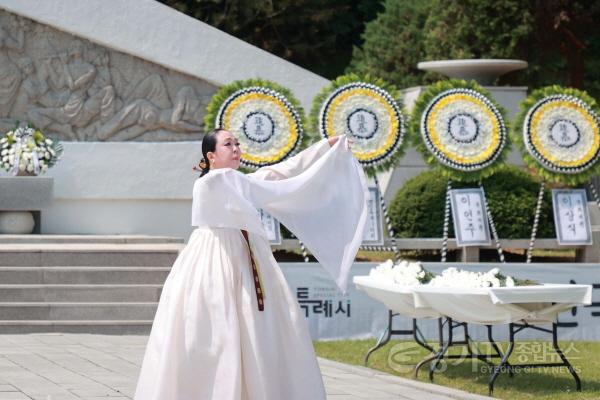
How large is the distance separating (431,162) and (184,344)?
8.25 m

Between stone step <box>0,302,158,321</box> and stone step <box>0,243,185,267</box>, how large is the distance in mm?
918

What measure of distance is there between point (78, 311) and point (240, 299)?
7001 millimetres

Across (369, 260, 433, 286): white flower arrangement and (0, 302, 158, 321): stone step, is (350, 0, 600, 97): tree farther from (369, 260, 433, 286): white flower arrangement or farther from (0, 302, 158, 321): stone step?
(369, 260, 433, 286): white flower arrangement

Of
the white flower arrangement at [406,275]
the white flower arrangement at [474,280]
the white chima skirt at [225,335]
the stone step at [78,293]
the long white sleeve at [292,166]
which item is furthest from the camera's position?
the stone step at [78,293]

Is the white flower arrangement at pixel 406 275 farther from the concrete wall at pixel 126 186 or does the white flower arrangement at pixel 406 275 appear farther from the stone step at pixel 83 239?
the concrete wall at pixel 126 186

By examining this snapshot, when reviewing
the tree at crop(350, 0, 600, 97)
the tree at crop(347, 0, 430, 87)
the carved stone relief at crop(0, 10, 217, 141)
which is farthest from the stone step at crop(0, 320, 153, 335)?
the tree at crop(347, 0, 430, 87)

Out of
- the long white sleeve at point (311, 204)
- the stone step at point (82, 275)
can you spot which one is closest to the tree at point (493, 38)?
the stone step at point (82, 275)

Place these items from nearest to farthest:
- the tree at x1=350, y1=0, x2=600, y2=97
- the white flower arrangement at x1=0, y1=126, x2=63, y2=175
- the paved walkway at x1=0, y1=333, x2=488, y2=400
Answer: the paved walkway at x1=0, y1=333, x2=488, y2=400, the white flower arrangement at x1=0, y1=126, x2=63, y2=175, the tree at x1=350, y1=0, x2=600, y2=97

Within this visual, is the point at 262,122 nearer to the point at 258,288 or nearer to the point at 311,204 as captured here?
the point at 311,204

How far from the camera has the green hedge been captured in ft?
51.3

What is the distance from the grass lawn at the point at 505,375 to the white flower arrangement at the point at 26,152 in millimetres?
6105

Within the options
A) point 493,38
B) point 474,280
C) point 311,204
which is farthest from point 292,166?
point 493,38

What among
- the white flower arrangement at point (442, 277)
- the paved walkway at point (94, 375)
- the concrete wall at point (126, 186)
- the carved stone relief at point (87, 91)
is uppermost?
the carved stone relief at point (87, 91)

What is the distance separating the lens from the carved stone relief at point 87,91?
58.7 ft
